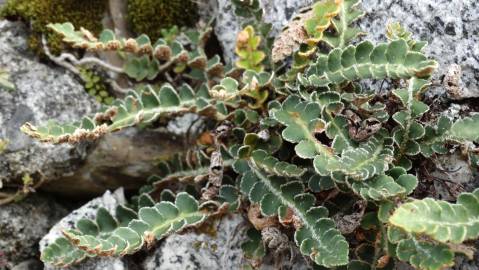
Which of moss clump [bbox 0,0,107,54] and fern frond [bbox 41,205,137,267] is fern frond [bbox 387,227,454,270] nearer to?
fern frond [bbox 41,205,137,267]

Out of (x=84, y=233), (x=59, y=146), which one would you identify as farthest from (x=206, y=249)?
(x=59, y=146)

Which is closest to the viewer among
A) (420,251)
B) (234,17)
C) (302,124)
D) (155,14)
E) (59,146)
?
(420,251)

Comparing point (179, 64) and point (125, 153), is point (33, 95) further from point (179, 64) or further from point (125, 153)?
point (179, 64)

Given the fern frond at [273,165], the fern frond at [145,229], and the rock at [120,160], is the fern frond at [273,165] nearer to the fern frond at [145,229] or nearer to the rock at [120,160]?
the fern frond at [145,229]

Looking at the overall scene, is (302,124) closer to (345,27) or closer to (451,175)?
(345,27)

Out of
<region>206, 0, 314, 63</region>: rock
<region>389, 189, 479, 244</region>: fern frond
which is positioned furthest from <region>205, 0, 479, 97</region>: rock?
<region>389, 189, 479, 244</region>: fern frond

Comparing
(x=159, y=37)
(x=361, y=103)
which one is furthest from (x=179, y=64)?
(x=361, y=103)
